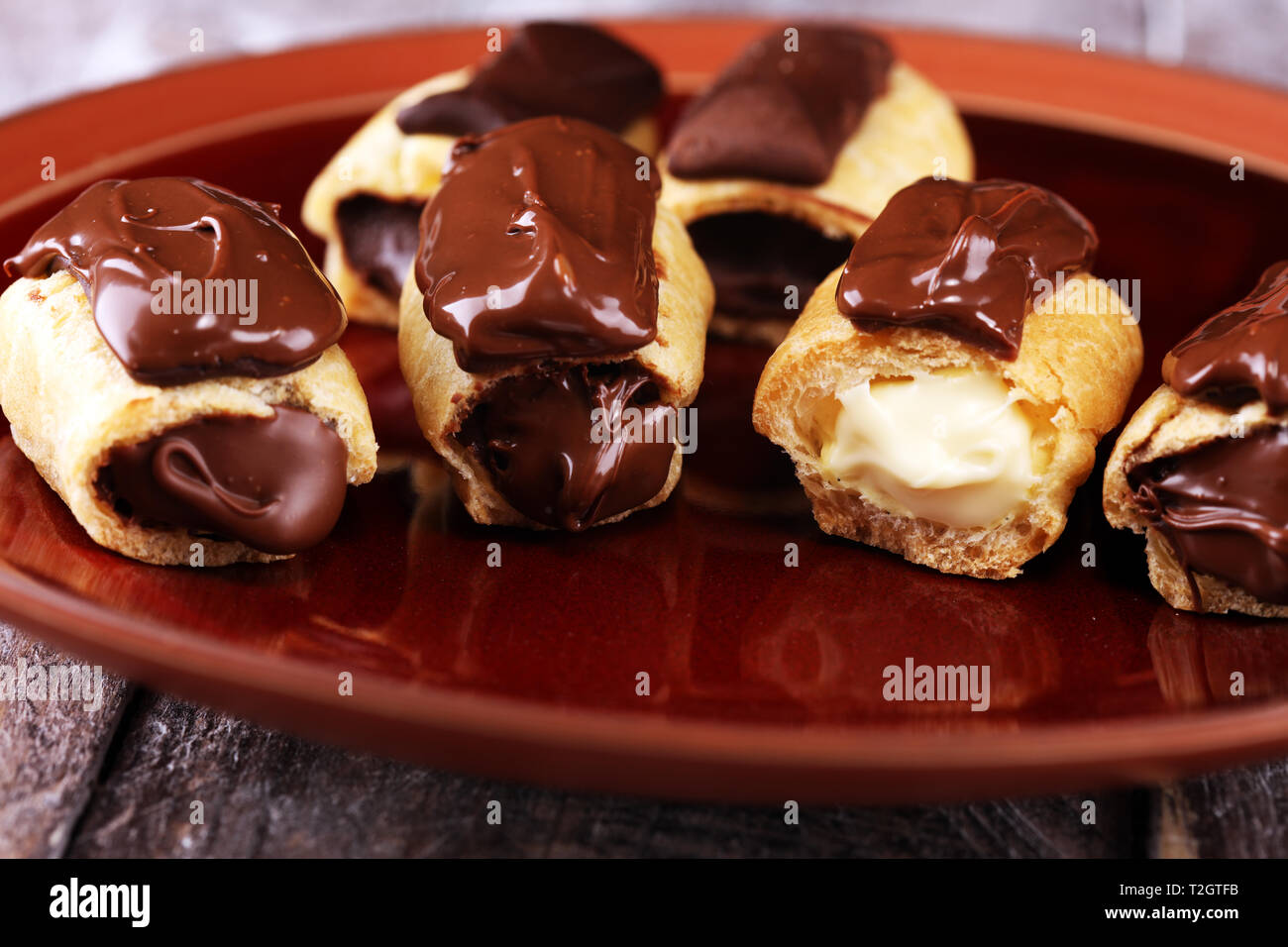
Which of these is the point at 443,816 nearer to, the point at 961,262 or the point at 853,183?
the point at 961,262

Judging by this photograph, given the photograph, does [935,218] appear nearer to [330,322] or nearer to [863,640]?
[863,640]

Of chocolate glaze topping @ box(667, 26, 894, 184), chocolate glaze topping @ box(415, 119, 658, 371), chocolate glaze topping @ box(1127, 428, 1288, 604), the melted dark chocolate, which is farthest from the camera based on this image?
the melted dark chocolate

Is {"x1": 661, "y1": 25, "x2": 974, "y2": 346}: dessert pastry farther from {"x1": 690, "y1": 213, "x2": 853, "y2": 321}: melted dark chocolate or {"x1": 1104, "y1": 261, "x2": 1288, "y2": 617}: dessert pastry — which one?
{"x1": 1104, "y1": 261, "x2": 1288, "y2": 617}: dessert pastry

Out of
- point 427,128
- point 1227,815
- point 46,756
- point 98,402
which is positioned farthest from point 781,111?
point 46,756

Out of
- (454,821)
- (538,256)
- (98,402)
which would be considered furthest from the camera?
(538,256)

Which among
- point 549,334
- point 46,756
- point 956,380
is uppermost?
point 549,334


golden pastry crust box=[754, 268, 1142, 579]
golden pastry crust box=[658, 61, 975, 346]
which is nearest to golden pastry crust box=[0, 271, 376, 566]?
golden pastry crust box=[754, 268, 1142, 579]
